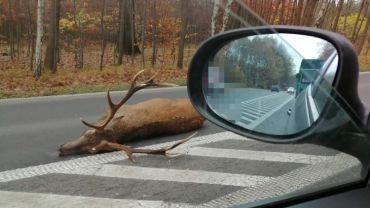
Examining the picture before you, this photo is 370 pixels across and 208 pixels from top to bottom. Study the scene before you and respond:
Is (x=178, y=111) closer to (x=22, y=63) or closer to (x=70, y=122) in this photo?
(x=70, y=122)

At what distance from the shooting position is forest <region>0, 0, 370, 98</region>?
645 inches

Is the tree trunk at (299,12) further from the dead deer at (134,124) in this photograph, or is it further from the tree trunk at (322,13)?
the dead deer at (134,124)

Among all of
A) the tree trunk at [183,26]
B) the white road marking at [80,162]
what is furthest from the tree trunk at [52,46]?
the white road marking at [80,162]

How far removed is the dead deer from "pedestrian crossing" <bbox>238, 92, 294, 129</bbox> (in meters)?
3.05

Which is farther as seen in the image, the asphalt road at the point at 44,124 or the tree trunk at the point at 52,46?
the tree trunk at the point at 52,46

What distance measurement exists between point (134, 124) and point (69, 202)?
9.48ft

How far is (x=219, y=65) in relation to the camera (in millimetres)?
2229

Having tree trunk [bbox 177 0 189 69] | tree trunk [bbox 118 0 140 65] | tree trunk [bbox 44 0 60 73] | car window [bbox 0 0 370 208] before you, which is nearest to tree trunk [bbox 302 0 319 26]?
car window [bbox 0 0 370 208]

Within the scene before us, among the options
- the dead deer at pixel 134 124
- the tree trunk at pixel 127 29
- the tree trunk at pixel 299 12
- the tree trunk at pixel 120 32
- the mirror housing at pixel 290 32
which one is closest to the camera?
the mirror housing at pixel 290 32

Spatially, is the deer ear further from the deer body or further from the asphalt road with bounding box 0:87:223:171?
the asphalt road with bounding box 0:87:223:171

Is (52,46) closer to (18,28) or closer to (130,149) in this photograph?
(18,28)

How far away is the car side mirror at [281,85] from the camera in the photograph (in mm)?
1684

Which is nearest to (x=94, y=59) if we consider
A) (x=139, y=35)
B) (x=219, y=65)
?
(x=139, y=35)

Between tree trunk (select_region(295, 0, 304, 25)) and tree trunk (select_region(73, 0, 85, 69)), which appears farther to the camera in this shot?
tree trunk (select_region(73, 0, 85, 69))
